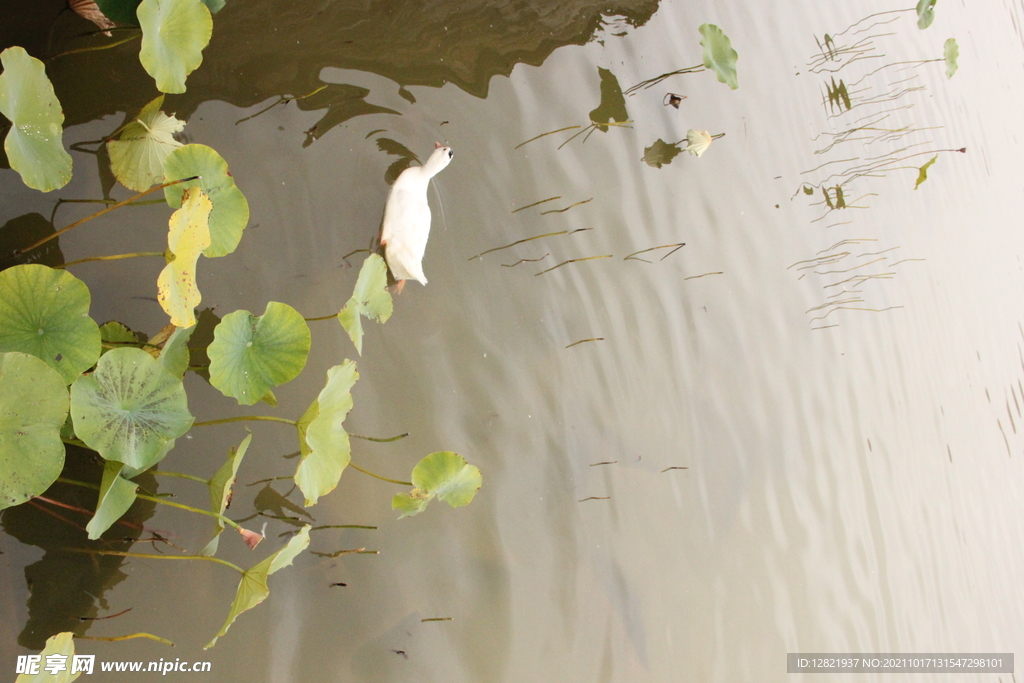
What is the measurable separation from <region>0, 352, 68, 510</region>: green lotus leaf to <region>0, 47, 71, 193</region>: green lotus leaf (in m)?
0.30

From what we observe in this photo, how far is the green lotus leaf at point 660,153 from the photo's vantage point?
1796 millimetres

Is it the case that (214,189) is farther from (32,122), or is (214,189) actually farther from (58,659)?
(58,659)

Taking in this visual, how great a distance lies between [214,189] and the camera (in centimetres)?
98

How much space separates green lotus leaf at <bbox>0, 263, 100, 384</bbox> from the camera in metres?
0.77

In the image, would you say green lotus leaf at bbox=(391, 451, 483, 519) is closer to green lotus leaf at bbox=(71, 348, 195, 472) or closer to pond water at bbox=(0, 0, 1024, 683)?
pond water at bbox=(0, 0, 1024, 683)

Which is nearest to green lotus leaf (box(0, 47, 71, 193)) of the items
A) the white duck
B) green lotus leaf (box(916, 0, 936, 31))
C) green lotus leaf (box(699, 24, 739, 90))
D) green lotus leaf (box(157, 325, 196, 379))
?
green lotus leaf (box(157, 325, 196, 379))

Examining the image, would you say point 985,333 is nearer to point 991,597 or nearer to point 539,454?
point 991,597

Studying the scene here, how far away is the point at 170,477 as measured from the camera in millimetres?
1131

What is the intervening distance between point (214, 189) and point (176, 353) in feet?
0.86

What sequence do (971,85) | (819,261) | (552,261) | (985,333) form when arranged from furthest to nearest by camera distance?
(971,85), (985,333), (819,261), (552,261)

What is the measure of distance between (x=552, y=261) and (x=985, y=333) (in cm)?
217

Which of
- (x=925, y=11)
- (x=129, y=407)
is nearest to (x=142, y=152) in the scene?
(x=129, y=407)

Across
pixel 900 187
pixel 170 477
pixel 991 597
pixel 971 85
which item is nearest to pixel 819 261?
pixel 900 187

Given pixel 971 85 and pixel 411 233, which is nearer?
pixel 411 233
